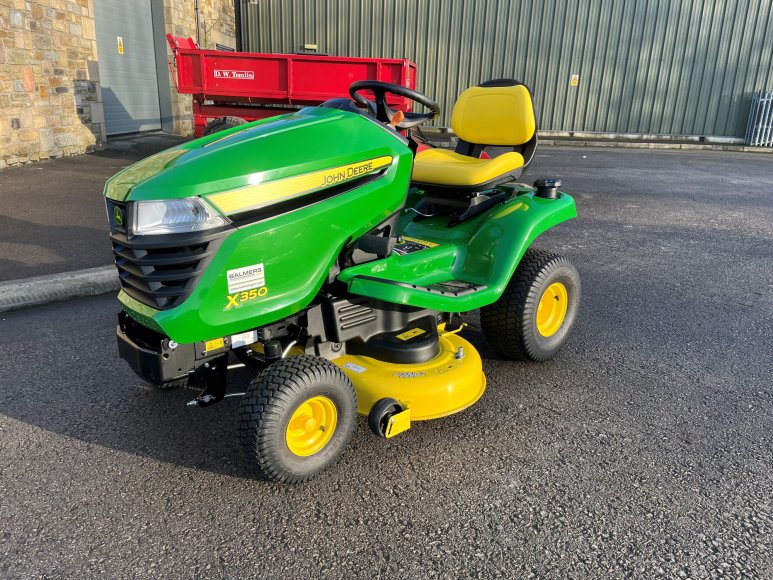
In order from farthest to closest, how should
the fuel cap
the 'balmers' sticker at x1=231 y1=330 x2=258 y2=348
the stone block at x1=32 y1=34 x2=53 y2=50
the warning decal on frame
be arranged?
1. the stone block at x1=32 y1=34 x2=53 y2=50
2. the fuel cap
3. the warning decal on frame
4. the 'balmers' sticker at x1=231 y1=330 x2=258 y2=348

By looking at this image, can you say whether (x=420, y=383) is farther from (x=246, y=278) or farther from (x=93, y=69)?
(x=93, y=69)

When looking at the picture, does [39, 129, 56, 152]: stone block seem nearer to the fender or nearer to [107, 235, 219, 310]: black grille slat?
the fender

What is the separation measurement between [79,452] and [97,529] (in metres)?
0.52

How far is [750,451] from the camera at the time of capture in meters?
2.44

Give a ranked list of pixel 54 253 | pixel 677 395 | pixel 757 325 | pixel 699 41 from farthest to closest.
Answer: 1. pixel 699 41
2. pixel 54 253
3. pixel 757 325
4. pixel 677 395

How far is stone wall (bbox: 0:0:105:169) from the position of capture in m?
7.56

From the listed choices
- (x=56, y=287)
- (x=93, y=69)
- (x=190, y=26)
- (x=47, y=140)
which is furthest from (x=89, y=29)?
(x=56, y=287)

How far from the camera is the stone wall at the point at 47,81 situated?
756 cm

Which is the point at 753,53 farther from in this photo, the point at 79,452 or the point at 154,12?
the point at 79,452

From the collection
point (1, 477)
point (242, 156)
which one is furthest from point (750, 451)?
point (1, 477)

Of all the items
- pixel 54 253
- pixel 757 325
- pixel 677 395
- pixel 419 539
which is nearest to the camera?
pixel 419 539

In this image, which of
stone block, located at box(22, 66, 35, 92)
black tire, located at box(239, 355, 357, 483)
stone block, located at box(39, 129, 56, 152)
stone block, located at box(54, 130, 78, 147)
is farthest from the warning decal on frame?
stone block, located at box(54, 130, 78, 147)

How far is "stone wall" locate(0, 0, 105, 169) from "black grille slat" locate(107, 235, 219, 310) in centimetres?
692

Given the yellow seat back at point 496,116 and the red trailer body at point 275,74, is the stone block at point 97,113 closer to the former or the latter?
the red trailer body at point 275,74
